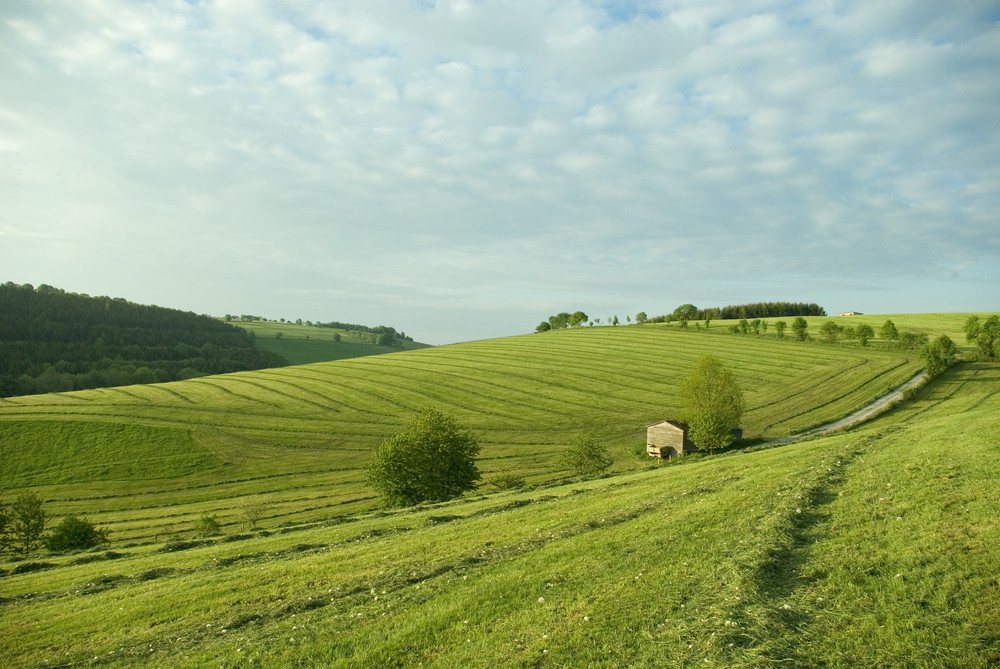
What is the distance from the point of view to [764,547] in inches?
425

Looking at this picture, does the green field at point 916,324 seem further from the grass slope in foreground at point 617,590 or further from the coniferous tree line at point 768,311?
the grass slope in foreground at point 617,590

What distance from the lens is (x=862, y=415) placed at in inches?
2448

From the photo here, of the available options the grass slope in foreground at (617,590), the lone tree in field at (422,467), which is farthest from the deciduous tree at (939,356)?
the grass slope in foreground at (617,590)

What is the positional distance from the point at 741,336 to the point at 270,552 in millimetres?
126193

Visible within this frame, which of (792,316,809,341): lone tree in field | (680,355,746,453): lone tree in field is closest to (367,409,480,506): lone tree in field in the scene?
(680,355,746,453): lone tree in field

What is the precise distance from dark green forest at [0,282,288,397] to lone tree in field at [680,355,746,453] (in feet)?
405

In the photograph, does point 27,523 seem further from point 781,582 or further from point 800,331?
point 800,331

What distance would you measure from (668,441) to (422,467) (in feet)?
103

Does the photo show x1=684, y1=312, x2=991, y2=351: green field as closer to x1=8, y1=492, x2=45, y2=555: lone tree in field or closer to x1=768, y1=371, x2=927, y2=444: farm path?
x1=768, y1=371, x2=927, y2=444: farm path

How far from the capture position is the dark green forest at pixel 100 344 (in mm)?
119125

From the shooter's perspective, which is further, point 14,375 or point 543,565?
point 14,375

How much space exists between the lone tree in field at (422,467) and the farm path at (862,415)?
32433mm

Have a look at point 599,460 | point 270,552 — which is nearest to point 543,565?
point 270,552

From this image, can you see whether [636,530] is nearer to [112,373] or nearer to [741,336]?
[741,336]
